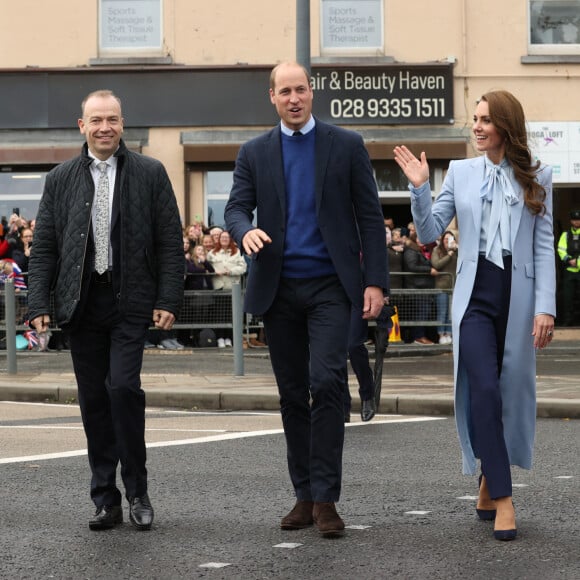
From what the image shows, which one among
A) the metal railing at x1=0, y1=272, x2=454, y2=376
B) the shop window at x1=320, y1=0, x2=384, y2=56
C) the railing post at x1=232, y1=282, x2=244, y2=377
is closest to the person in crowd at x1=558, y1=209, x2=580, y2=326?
the metal railing at x1=0, y1=272, x2=454, y2=376

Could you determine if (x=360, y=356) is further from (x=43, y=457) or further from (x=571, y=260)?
(x=571, y=260)

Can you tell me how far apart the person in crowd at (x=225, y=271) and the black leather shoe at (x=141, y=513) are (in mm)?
13023

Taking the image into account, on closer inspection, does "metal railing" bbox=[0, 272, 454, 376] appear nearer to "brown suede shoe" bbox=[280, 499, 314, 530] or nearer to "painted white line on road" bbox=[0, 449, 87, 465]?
"painted white line on road" bbox=[0, 449, 87, 465]

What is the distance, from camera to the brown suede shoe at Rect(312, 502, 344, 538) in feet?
20.8

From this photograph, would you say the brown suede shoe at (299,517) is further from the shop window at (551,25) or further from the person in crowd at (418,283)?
the shop window at (551,25)

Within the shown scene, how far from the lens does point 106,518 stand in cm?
670

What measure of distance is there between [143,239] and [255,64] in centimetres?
1764

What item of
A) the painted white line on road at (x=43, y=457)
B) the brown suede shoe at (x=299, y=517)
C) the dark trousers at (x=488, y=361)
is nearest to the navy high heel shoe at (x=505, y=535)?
the dark trousers at (x=488, y=361)

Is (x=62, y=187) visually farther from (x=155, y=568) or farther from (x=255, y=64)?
(x=255, y=64)

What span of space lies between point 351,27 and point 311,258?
1835cm

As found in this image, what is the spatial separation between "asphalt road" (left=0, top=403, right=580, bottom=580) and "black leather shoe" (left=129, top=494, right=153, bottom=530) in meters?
0.06

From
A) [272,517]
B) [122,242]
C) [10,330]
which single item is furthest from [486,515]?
[10,330]

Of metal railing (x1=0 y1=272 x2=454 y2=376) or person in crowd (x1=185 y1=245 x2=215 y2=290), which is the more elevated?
person in crowd (x1=185 y1=245 x2=215 y2=290)

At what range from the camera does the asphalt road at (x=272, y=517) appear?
5762 millimetres
